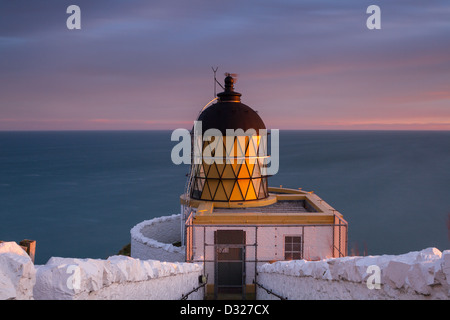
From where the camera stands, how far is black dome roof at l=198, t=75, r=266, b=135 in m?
22.2

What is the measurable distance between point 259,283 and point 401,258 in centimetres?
1278

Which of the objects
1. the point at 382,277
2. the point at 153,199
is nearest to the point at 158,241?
the point at 382,277

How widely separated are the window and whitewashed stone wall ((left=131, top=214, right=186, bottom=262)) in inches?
215

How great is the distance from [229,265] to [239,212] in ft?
9.02

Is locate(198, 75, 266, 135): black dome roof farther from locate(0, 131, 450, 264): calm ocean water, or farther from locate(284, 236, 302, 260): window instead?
locate(0, 131, 450, 264): calm ocean water

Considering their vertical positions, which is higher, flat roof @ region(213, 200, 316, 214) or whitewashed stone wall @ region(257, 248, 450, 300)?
whitewashed stone wall @ region(257, 248, 450, 300)

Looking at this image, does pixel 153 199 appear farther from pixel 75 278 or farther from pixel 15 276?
pixel 15 276

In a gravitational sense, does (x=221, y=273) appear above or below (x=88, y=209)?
above

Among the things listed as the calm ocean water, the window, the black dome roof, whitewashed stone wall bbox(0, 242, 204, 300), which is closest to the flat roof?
the window

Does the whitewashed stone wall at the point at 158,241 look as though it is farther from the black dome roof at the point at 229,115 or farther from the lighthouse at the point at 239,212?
the black dome roof at the point at 229,115

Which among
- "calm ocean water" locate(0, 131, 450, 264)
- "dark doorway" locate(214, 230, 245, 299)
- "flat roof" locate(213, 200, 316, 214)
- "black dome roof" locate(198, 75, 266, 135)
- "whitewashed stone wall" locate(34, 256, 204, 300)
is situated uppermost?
"black dome roof" locate(198, 75, 266, 135)
